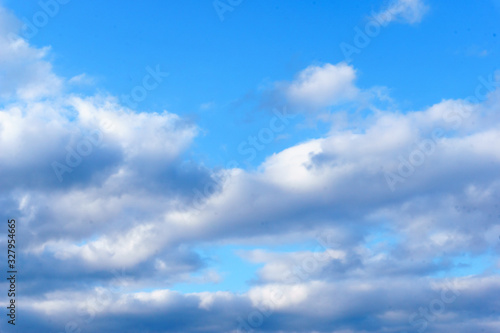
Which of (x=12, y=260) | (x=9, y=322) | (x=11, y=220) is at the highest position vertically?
(x=11, y=220)

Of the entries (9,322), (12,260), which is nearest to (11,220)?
(12,260)

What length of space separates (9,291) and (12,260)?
1244 cm

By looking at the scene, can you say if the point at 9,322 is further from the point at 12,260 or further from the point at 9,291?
the point at 12,260

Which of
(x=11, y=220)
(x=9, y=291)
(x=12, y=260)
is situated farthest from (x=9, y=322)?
(x=11, y=220)

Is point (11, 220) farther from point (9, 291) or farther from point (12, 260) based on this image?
Answer: point (9, 291)

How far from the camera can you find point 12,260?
Result: 335 feet

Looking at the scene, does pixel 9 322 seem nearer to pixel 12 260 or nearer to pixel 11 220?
pixel 12 260

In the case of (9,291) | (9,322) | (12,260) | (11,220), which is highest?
(11,220)

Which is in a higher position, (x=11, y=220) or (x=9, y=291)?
(x=11, y=220)

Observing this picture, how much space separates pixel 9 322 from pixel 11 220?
34701 mm

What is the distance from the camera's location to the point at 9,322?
103 meters

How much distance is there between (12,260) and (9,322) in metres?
21.7

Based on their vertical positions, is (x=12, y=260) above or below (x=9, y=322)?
above

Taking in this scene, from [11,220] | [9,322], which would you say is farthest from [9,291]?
[11,220]
